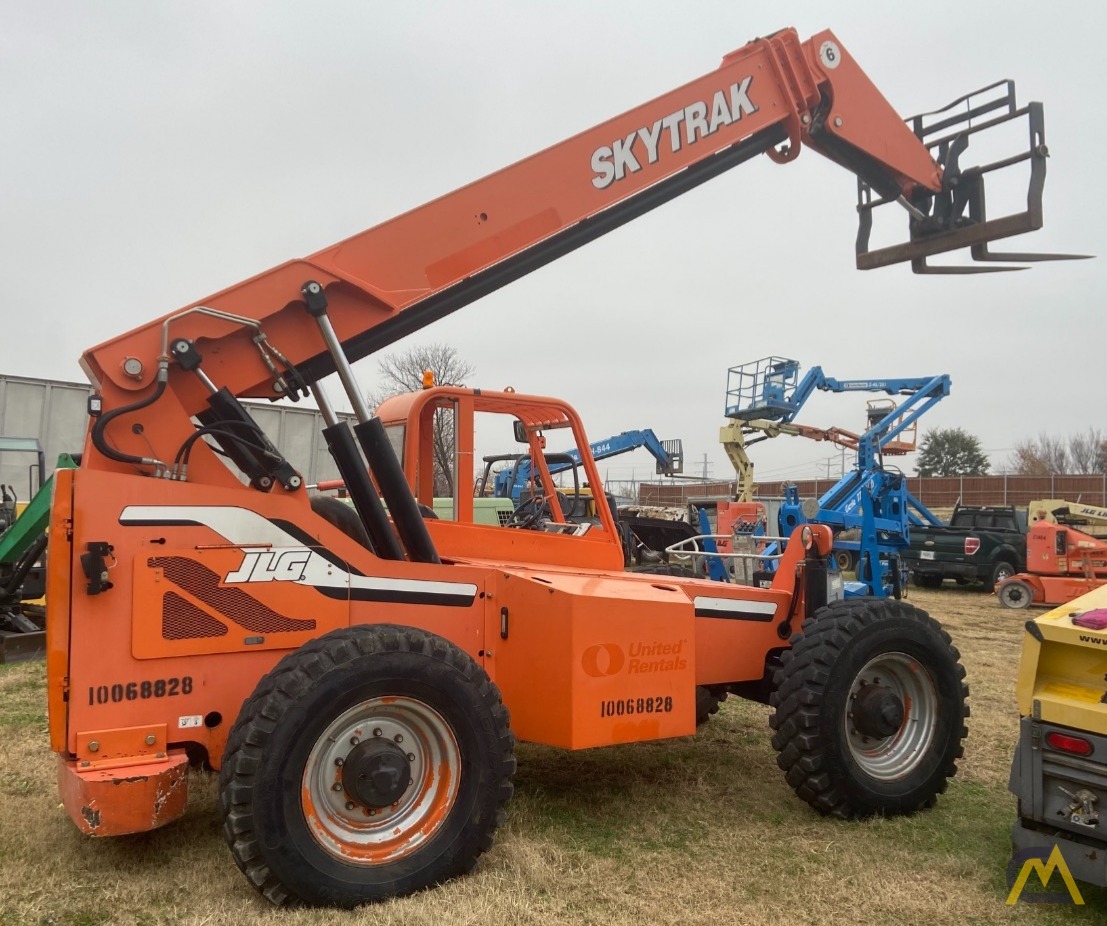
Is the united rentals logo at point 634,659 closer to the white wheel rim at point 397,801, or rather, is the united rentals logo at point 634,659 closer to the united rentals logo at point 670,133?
the white wheel rim at point 397,801

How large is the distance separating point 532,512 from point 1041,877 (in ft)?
10.7

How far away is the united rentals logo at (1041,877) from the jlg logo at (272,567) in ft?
11.2

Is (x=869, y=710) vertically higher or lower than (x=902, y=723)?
higher

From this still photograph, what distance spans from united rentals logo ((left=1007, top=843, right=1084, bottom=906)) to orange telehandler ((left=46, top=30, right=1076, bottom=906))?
97 centimetres

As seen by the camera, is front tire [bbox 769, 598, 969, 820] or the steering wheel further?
the steering wheel

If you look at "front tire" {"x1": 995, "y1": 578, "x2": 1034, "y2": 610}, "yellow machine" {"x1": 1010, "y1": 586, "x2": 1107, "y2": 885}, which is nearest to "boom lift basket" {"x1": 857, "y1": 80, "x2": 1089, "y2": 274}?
"yellow machine" {"x1": 1010, "y1": 586, "x2": 1107, "y2": 885}

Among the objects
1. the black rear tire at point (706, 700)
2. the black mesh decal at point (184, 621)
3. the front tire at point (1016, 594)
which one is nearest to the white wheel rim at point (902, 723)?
the black rear tire at point (706, 700)

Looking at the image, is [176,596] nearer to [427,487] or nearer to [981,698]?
[427,487]

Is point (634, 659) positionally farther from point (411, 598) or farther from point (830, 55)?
point (830, 55)

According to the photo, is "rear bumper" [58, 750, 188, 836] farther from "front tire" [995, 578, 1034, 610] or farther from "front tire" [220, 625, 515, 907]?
"front tire" [995, 578, 1034, 610]

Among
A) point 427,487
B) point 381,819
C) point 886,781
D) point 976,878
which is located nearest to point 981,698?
point 886,781

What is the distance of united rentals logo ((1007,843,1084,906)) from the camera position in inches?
149

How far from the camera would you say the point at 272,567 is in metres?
3.94

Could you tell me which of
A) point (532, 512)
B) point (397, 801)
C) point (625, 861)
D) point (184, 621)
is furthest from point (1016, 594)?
point (184, 621)
